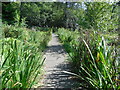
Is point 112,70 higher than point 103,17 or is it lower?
lower

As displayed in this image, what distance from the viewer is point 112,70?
4.21ft

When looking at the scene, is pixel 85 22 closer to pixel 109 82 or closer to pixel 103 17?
pixel 103 17

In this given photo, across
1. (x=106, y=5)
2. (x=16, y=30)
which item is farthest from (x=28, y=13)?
(x=106, y=5)

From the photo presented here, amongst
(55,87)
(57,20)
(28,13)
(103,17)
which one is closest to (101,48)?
(55,87)

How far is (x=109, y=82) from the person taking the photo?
1251 mm

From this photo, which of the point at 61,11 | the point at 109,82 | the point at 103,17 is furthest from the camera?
the point at 61,11

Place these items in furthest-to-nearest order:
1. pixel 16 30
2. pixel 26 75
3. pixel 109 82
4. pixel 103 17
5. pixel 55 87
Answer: pixel 16 30 < pixel 103 17 < pixel 55 87 < pixel 26 75 < pixel 109 82

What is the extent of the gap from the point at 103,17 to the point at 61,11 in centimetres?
1977

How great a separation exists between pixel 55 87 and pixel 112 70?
31.7 inches

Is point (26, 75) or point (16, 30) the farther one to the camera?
point (16, 30)

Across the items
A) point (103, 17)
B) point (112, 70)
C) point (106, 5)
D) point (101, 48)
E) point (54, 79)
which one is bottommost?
point (54, 79)

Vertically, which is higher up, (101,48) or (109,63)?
(101,48)

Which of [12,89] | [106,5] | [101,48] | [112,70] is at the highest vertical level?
[106,5]

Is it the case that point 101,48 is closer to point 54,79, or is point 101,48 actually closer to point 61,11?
point 54,79
